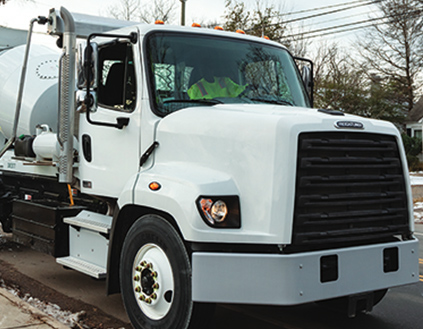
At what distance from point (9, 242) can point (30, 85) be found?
3038mm

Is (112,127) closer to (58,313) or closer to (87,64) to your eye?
(87,64)

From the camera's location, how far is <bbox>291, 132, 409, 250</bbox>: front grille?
4180mm

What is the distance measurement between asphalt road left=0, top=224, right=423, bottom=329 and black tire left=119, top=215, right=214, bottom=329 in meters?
0.62

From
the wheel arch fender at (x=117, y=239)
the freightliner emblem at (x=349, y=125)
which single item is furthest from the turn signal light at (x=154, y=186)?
the freightliner emblem at (x=349, y=125)

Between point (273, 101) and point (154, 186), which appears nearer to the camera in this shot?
point (154, 186)

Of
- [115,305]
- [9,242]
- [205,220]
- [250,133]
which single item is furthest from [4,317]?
[9,242]

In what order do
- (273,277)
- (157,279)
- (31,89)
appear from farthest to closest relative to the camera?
(31,89)
(157,279)
(273,277)

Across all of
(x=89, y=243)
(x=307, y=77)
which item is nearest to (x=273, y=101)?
(x=307, y=77)

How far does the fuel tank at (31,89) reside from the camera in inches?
290

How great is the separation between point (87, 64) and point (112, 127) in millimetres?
655

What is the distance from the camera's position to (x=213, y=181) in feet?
14.0

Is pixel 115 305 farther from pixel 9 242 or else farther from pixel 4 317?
pixel 9 242

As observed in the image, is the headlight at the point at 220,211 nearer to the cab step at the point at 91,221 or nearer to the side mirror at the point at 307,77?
the cab step at the point at 91,221

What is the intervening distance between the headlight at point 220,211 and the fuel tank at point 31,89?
12.1 feet
